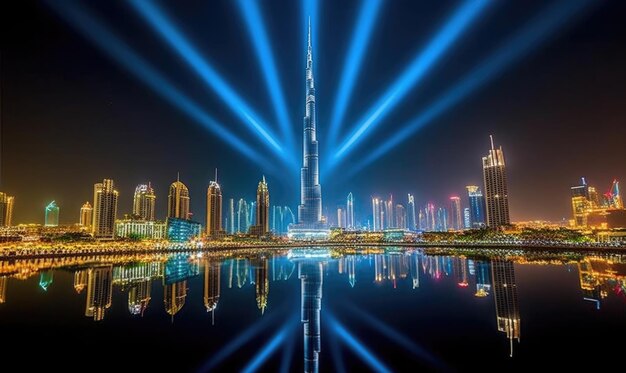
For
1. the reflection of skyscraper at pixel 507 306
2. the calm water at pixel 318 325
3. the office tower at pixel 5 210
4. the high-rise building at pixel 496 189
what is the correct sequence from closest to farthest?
the calm water at pixel 318 325, the reflection of skyscraper at pixel 507 306, the office tower at pixel 5 210, the high-rise building at pixel 496 189

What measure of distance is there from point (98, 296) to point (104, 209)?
112 metres

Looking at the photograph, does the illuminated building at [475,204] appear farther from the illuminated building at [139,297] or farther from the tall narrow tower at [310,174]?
the illuminated building at [139,297]

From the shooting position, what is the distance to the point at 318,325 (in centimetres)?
1102

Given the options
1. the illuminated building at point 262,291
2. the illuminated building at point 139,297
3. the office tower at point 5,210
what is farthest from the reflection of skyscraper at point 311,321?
the office tower at point 5,210

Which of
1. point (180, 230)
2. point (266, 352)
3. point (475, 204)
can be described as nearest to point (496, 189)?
point (475, 204)

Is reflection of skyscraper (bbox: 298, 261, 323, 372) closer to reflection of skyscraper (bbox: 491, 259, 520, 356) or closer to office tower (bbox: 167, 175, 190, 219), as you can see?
reflection of skyscraper (bbox: 491, 259, 520, 356)

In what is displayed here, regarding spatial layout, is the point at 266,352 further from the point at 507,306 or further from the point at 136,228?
the point at 136,228

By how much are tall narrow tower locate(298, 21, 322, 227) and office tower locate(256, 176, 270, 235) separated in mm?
15816

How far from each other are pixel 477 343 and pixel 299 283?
41.6 feet

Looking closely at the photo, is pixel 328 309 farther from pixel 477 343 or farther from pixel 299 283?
pixel 299 283

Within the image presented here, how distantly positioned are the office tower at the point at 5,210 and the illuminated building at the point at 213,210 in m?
63.1

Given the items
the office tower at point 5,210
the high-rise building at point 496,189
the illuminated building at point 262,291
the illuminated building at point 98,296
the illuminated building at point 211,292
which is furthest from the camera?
the high-rise building at point 496,189

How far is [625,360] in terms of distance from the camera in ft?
25.0

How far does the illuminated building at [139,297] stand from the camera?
1358cm
